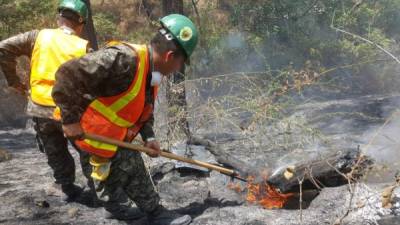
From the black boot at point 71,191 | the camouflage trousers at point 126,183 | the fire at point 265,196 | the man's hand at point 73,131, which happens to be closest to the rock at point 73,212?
the black boot at point 71,191

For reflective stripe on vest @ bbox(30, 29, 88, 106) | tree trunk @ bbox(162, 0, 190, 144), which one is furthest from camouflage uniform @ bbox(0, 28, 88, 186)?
tree trunk @ bbox(162, 0, 190, 144)

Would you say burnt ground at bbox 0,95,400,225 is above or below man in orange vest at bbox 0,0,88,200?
below

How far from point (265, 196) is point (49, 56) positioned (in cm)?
239

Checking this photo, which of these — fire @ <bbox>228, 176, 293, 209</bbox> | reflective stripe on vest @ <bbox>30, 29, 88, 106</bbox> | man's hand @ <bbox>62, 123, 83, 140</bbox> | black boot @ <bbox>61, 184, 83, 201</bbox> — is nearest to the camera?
man's hand @ <bbox>62, 123, 83, 140</bbox>

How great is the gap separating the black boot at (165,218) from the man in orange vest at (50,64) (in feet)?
3.35

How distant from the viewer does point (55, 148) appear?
154 inches

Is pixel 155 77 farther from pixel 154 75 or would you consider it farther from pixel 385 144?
pixel 385 144

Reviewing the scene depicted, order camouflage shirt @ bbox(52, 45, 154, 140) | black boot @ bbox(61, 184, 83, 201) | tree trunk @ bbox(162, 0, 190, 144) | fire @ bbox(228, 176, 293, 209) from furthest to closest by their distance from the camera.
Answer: tree trunk @ bbox(162, 0, 190, 144), black boot @ bbox(61, 184, 83, 201), fire @ bbox(228, 176, 293, 209), camouflage shirt @ bbox(52, 45, 154, 140)

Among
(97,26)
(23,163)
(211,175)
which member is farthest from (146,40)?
(211,175)

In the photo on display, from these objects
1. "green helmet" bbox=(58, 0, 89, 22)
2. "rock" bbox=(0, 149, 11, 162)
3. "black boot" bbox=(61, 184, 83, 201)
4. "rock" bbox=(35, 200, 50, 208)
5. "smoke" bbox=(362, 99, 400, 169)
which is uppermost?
"green helmet" bbox=(58, 0, 89, 22)

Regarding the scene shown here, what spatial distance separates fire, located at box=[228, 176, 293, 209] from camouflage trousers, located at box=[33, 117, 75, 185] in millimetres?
1713

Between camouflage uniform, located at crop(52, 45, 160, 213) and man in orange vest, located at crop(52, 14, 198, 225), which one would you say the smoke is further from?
camouflage uniform, located at crop(52, 45, 160, 213)

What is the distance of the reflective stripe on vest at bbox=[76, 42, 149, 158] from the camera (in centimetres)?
291

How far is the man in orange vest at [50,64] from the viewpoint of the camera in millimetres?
3637
